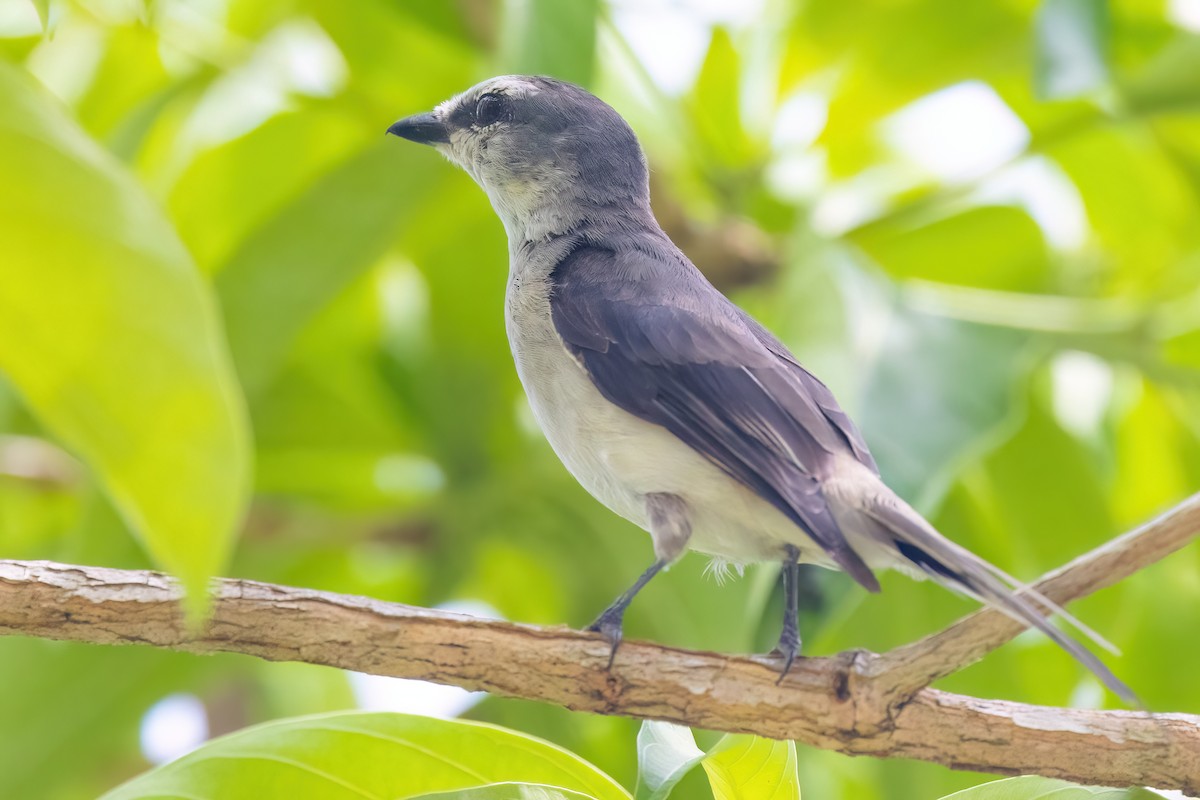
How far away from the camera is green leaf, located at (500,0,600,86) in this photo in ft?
5.04

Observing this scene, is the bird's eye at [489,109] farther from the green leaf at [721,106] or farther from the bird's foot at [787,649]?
the green leaf at [721,106]

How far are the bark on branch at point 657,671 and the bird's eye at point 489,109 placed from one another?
71cm

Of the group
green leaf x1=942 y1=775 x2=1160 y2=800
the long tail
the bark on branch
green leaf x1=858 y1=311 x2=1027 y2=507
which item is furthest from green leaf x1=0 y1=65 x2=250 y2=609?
green leaf x1=858 y1=311 x2=1027 y2=507

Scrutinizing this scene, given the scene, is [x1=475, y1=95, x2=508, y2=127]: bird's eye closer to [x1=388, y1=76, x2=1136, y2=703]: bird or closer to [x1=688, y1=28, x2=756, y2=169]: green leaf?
[x1=388, y1=76, x2=1136, y2=703]: bird

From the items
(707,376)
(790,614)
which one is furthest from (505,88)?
(790,614)

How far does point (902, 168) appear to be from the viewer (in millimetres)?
3104

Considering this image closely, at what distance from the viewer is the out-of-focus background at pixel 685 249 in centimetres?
216

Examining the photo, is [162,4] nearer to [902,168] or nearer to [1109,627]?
[902,168]

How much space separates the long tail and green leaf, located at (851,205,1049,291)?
54.2 inches

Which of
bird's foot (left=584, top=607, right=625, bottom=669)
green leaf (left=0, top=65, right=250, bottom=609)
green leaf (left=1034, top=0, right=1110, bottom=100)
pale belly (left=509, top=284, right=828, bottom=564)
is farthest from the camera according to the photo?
green leaf (left=1034, top=0, right=1110, bottom=100)

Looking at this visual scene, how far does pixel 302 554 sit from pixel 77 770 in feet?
2.04

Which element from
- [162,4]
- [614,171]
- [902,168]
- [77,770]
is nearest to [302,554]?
[77,770]

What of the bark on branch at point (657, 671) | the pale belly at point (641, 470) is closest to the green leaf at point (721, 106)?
the pale belly at point (641, 470)

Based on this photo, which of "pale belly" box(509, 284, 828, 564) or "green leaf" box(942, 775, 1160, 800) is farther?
"pale belly" box(509, 284, 828, 564)
